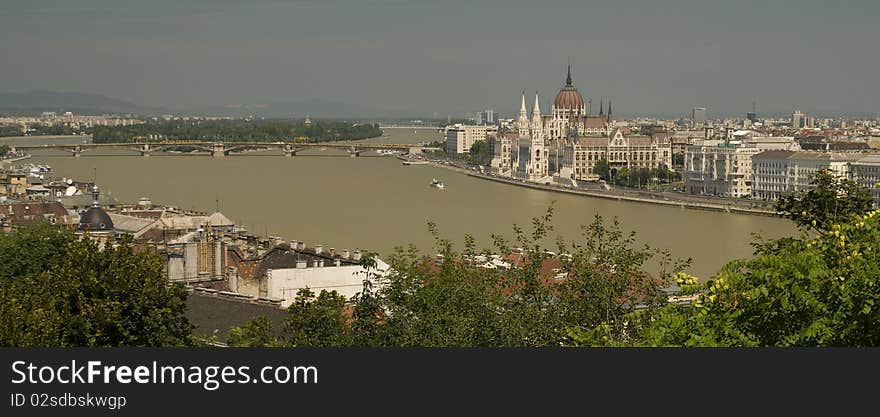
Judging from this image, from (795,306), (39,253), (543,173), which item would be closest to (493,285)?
(795,306)

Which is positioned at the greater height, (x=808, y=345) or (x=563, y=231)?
(x=808, y=345)

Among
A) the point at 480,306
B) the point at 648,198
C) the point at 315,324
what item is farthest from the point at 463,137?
the point at 480,306

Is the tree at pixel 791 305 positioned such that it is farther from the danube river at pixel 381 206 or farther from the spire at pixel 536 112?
the spire at pixel 536 112

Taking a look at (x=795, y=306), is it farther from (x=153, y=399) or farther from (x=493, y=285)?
(x=493, y=285)

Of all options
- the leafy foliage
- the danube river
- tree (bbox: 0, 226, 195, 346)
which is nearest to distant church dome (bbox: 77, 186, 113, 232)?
the danube river

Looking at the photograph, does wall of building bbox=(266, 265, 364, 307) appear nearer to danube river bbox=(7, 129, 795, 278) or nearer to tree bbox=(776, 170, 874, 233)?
tree bbox=(776, 170, 874, 233)

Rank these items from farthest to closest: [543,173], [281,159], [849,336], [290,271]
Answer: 1. [281,159]
2. [543,173]
3. [290,271]
4. [849,336]
